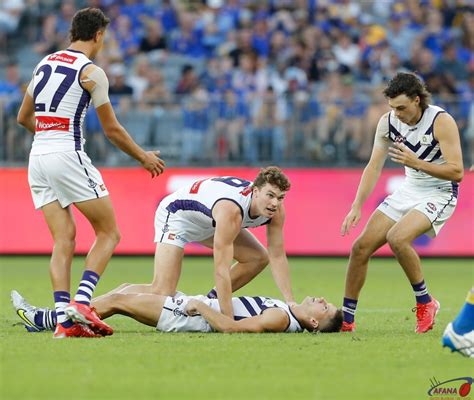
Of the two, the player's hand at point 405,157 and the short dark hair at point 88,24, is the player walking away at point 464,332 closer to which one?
the player's hand at point 405,157

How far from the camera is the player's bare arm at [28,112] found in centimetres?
970

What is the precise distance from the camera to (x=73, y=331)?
9211mm

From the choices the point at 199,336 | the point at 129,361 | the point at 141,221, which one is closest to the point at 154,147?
the point at 141,221

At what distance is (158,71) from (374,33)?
4655mm

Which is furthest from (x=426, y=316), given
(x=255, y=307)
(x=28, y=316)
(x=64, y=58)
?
(x=64, y=58)

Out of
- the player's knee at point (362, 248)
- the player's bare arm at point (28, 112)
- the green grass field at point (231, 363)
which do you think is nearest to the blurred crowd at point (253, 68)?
the green grass field at point (231, 363)

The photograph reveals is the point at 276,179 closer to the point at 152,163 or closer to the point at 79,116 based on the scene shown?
the point at 152,163

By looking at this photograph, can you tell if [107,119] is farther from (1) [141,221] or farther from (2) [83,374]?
(1) [141,221]

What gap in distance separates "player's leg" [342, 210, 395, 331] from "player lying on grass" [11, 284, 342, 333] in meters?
0.42

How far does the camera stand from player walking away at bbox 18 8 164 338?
30.5 ft

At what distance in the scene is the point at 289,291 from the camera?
9984 millimetres

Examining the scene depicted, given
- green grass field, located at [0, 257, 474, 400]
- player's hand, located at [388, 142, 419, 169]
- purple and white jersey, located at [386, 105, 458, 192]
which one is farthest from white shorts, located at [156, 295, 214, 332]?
purple and white jersey, located at [386, 105, 458, 192]

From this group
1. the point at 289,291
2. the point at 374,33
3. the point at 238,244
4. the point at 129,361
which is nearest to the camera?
the point at 129,361

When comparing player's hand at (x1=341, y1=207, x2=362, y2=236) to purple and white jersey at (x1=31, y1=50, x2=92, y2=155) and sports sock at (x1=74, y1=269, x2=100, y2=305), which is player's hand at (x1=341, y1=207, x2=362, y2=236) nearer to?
sports sock at (x1=74, y1=269, x2=100, y2=305)
